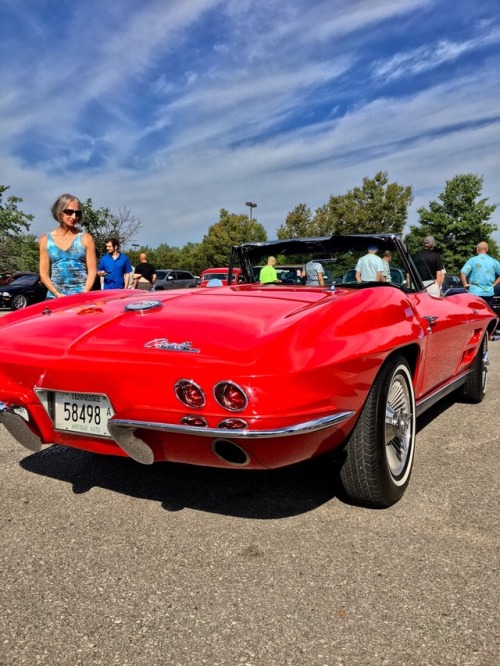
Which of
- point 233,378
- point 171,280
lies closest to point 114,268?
point 233,378

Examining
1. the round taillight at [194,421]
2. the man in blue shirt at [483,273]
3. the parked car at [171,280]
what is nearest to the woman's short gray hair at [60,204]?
the round taillight at [194,421]

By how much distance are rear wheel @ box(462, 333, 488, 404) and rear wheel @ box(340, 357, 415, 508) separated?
6.32 ft

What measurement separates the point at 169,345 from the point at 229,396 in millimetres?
358

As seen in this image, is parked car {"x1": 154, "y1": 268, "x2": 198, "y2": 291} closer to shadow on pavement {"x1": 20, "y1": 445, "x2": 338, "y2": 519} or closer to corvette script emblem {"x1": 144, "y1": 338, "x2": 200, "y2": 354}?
shadow on pavement {"x1": 20, "y1": 445, "x2": 338, "y2": 519}

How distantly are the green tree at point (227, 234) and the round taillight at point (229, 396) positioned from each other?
44.3m

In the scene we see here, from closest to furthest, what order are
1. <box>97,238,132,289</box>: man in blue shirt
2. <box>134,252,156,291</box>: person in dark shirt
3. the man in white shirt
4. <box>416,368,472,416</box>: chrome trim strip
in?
<box>416,368,472,416</box>: chrome trim strip → the man in white shirt → <box>97,238,132,289</box>: man in blue shirt → <box>134,252,156,291</box>: person in dark shirt

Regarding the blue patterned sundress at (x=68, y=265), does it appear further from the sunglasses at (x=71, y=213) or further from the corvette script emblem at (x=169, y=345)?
the corvette script emblem at (x=169, y=345)

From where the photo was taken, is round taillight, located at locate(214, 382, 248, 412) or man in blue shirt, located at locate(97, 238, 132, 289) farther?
man in blue shirt, located at locate(97, 238, 132, 289)

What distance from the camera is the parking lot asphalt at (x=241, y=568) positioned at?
5.22 ft

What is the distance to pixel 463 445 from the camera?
3.46 metres

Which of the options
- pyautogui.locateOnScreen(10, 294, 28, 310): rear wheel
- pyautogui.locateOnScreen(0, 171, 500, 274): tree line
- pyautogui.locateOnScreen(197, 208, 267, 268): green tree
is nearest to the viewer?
pyautogui.locateOnScreen(10, 294, 28, 310): rear wheel

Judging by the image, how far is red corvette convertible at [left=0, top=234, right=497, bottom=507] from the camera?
197 centimetres

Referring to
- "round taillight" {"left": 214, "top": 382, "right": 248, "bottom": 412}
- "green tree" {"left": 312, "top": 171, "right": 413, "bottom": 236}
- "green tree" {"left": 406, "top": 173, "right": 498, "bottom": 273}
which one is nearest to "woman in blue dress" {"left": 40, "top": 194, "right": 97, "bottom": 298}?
"round taillight" {"left": 214, "top": 382, "right": 248, "bottom": 412}

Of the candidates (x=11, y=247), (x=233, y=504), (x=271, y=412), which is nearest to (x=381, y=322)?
(x=271, y=412)
